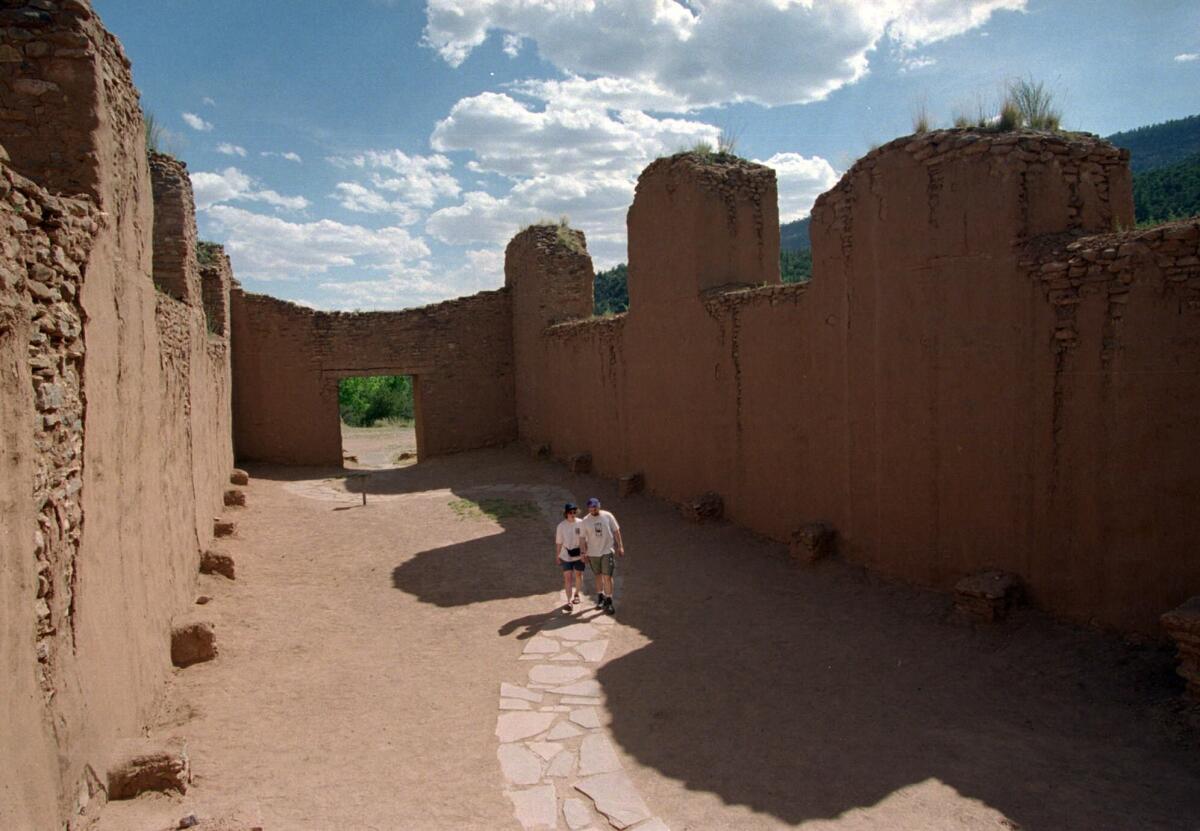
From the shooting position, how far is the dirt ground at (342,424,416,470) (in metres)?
21.8

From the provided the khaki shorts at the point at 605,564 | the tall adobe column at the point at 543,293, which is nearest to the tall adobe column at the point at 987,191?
the khaki shorts at the point at 605,564

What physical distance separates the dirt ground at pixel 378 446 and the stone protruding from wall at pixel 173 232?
10.5m

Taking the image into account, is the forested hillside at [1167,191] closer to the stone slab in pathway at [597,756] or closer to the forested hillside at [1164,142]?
the forested hillside at [1164,142]

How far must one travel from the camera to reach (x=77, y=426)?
4.46 meters

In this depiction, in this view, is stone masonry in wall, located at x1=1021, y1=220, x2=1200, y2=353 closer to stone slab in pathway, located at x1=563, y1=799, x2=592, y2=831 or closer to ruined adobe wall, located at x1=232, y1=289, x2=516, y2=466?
stone slab in pathway, located at x1=563, y1=799, x2=592, y2=831

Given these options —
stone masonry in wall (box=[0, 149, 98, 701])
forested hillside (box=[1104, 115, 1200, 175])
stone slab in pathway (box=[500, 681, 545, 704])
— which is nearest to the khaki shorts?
stone slab in pathway (box=[500, 681, 545, 704])

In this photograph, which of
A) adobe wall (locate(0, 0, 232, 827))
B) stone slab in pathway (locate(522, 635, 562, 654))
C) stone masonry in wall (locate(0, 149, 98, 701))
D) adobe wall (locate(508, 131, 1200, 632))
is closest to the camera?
adobe wall (locate(0, 0, 232, 827))

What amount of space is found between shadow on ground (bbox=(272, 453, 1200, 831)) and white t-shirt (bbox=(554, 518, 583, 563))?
26.1 inches

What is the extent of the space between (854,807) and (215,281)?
557 inches

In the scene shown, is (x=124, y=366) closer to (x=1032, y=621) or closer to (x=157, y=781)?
(x=157, y=781)

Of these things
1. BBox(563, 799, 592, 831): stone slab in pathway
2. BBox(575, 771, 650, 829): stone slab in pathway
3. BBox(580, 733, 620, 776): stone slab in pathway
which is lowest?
BBox(563, 799, 592, 831): stone slab in pathway

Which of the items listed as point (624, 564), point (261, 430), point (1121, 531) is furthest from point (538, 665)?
point (261, 430)

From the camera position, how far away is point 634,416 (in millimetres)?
13383

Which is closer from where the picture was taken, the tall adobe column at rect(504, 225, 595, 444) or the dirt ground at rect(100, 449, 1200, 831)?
the dirt ground at rect(100, 449, 1200, 831)
